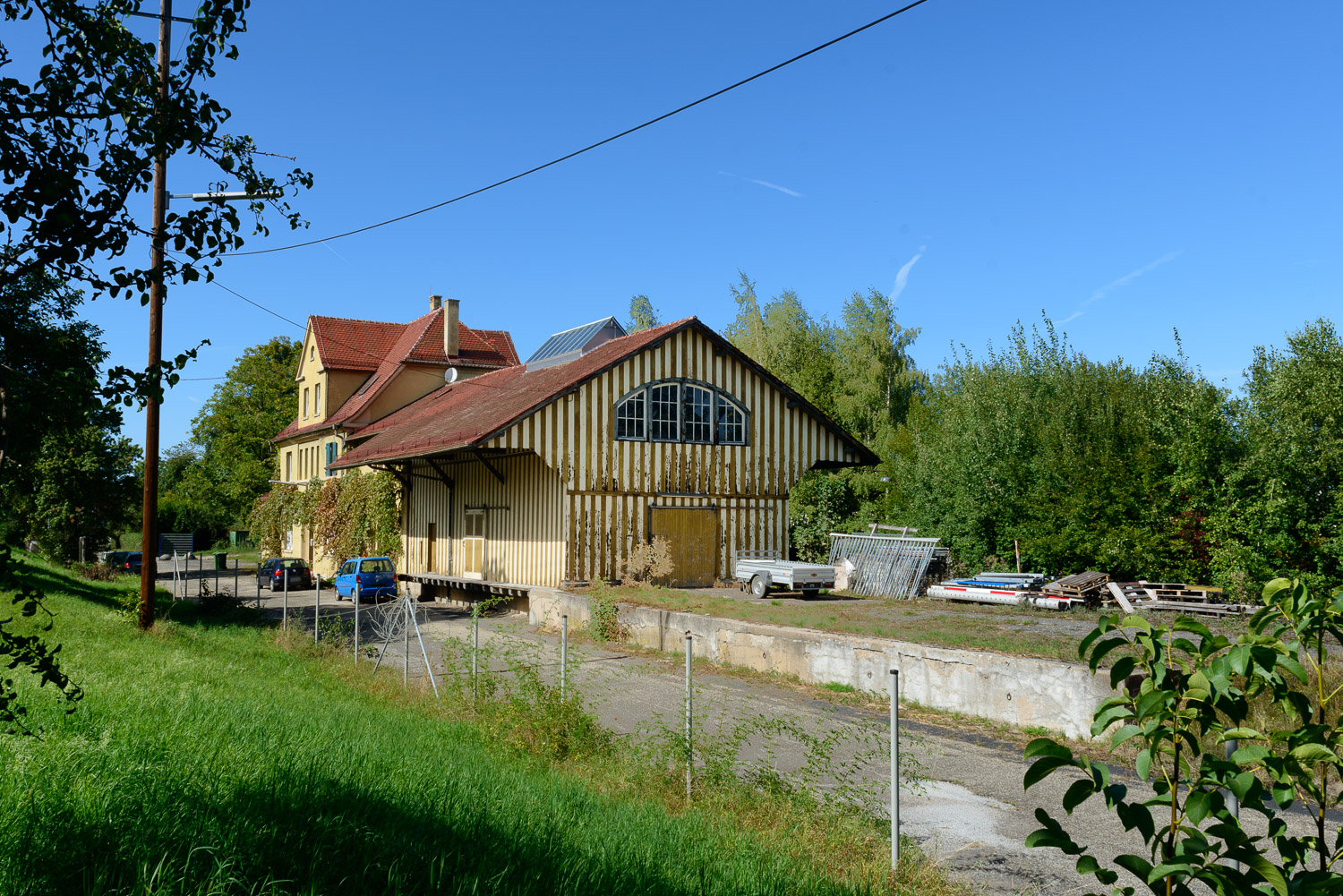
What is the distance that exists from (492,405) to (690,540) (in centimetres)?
748

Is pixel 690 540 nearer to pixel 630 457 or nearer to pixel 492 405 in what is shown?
pixel 630 457

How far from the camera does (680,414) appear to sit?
25875mm

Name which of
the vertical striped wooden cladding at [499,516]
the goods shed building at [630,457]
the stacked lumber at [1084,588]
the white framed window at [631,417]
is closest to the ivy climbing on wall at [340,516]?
the vertical striped wooden cladding at [499,516]

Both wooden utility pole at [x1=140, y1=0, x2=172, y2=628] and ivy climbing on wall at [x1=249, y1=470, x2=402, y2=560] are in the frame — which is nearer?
wooden utility pole at [x1=140, y1=0, x2=172, y2=628]

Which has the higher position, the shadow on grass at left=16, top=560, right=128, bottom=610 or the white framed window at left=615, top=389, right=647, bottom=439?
the white framed window at left=615, top=389, right=647, bottom=439

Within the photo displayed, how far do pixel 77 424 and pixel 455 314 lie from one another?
130 feet

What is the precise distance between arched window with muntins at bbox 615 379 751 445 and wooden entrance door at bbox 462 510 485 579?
21.0ft

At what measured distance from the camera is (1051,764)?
1943mm

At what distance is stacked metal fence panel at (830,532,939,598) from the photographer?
25.6 m

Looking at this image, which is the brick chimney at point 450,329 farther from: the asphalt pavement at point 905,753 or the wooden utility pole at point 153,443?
the asphalt pavement at point 905,753

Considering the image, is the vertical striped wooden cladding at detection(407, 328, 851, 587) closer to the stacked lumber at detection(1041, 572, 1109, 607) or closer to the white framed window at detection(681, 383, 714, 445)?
the white framed window at detection(681, 383, 714, 445)

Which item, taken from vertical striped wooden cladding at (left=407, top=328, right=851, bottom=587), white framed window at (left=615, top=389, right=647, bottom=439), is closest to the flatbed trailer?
vertical striped wooden cladding at (left=407, top=328, right=851, bottom=587)

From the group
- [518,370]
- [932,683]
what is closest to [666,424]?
[518,370]

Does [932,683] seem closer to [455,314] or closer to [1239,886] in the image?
[1239,886]
